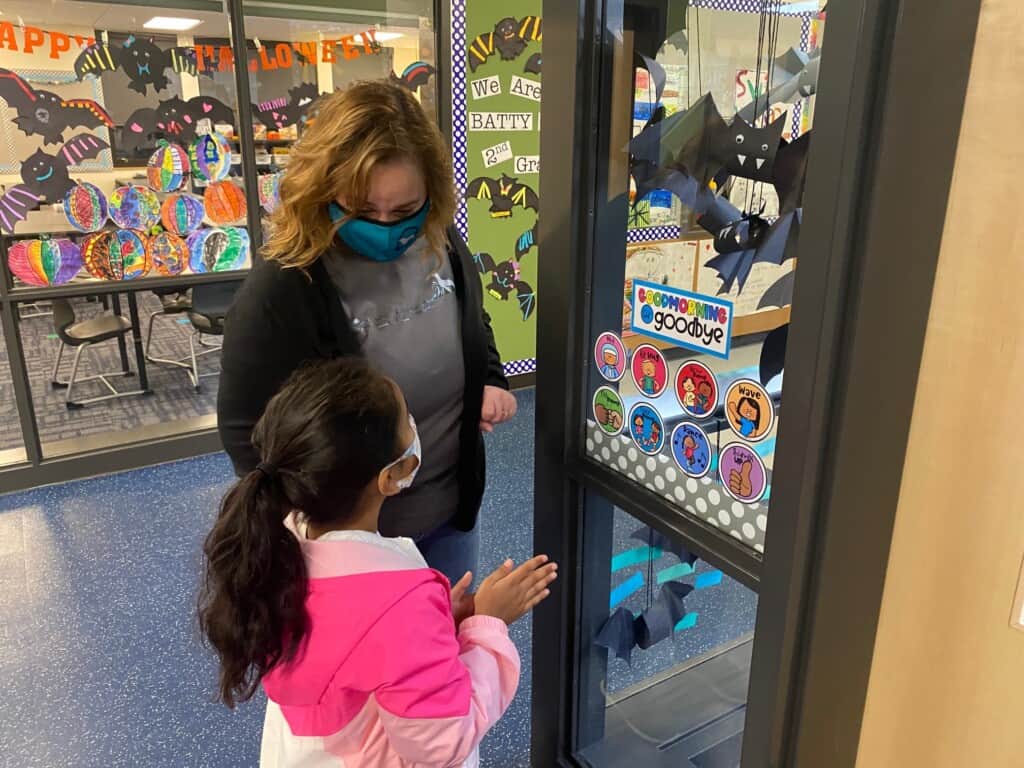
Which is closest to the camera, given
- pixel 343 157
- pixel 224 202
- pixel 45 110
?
pixel 343 157

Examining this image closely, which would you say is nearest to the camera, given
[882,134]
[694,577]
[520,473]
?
[882,134]

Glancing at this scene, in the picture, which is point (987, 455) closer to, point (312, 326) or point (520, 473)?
point (312, 326)

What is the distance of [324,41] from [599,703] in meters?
2.97

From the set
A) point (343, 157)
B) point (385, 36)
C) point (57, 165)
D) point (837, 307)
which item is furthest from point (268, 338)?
point (385, 36)

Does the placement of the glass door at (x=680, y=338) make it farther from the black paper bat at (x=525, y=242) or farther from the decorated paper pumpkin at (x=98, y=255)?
the black paper bat at (x=525, y=242)

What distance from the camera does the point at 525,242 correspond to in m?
4.23

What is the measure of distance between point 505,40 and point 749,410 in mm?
3246

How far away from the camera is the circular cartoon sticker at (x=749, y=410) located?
3.48ft

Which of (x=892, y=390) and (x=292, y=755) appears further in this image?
(x=292, y=755)

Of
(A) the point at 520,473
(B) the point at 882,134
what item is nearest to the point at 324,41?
(A) the point at 520,473

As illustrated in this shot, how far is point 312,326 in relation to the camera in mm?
1258

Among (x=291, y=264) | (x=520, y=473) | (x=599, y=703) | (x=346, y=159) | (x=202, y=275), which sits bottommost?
(x=520, y=473)

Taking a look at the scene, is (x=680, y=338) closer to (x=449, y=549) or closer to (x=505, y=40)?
(x=449, y=549)

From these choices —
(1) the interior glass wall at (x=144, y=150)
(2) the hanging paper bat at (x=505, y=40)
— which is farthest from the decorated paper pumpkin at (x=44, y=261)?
(2) the hanging paper bat at (x=505, y=40)
